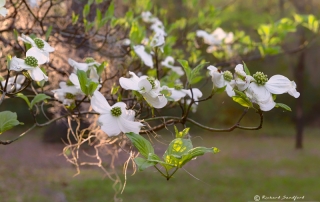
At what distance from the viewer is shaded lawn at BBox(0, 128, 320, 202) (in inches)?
110

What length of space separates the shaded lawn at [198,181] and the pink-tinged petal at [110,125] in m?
1.68

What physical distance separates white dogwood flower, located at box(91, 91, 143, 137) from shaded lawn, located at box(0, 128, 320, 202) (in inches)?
65.9

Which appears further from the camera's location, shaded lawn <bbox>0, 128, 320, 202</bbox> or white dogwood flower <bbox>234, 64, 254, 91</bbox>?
shaded lawn <bbox>0, 128, 320, 202</bbox>

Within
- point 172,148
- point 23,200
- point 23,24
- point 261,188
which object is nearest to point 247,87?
point 172,148

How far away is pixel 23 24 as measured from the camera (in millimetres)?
1203

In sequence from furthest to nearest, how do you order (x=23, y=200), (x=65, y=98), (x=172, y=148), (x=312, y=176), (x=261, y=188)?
(x=312, y=176), (x=261, y=188), (x=23, y=200), (x=65, y=98), (x=172, y=148)

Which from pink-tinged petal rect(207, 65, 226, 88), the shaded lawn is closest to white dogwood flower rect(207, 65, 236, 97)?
pink-tinged petal rect(207, 65, 226, 88)

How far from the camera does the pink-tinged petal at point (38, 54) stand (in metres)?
0.54

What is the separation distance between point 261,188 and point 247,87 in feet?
9.69

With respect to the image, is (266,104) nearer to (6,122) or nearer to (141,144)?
(141,144)

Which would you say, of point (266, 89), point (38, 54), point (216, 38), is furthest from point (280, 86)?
point (216, 38)

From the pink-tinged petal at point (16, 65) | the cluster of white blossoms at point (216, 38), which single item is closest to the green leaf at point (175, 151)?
the pink-tinged petal at point (16, 65)

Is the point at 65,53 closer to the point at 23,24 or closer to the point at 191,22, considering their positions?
the point at 23,24

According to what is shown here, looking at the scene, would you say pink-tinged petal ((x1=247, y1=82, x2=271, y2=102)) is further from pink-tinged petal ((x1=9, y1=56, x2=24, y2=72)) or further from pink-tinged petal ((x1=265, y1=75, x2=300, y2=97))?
pink-tinged petal ((x1=9, y1=56, x2=24, y2=72))
